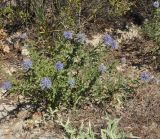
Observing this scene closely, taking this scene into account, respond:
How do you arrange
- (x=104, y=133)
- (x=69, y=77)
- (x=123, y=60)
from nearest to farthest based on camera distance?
1. (x=104, y=133)
2. (x=69, y=77)
3. (x=123, y=60)

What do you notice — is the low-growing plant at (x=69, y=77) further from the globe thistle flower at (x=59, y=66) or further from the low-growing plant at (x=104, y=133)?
the low-growing plant at (x=104, y=133)

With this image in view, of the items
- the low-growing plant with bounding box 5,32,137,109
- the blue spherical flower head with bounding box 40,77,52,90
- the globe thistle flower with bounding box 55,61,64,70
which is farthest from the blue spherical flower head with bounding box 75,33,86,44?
the blue spherical flower head with bounding box 40,77,52,90

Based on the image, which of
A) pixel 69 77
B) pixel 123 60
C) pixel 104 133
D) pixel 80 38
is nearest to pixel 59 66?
pixel 69 77

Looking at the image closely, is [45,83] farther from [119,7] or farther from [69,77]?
[119,7]

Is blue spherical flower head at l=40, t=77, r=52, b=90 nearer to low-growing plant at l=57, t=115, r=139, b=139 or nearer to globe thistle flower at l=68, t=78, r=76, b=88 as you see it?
globe thistle flower at l=68, t=78, r=76, b=88

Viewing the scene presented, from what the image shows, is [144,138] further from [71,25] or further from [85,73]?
[71,25]

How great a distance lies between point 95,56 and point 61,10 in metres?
1.34

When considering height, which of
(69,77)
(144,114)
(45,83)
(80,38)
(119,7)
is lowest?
(144,114)

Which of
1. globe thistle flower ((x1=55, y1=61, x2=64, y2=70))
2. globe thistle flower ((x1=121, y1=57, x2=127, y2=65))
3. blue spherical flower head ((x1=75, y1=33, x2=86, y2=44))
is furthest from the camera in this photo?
globe thistle flower ((x1=121, y1=57, x2=127, y2=65))

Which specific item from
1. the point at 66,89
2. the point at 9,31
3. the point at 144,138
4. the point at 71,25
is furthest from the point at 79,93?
the point at 9,31

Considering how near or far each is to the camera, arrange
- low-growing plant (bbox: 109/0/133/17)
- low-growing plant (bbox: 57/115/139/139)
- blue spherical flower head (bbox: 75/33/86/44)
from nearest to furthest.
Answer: low-growing plant (bbox: 57/115/139/139) < blue spherical flower head (bbox: 75/33/86/44) < low-growing plant (bbox: 109/0/133/17)

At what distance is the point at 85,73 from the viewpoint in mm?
4473

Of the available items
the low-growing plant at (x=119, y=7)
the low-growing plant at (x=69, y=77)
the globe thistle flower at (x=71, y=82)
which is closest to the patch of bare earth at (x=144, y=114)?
the low-growing plant at (x=69, y=77)

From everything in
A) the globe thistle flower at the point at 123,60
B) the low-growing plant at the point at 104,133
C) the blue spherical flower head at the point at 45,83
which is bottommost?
the low-growing plant at the point at 104,133
